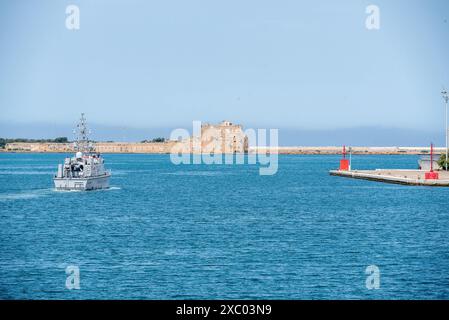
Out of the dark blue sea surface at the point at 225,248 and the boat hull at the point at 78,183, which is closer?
the dark blue sea surface at the point at 225,248

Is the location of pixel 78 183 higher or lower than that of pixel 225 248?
higher

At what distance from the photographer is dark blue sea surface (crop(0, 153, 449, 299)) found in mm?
29844

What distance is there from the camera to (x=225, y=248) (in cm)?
4028

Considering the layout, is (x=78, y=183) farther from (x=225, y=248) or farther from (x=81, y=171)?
(x=225, y=248)

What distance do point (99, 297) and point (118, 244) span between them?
13.2 m

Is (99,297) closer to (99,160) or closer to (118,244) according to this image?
(118,244)

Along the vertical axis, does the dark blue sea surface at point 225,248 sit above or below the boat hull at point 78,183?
below

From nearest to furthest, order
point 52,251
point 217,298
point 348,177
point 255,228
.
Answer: point 217,298 < point 52,251 < point 255,228 < point 348,177

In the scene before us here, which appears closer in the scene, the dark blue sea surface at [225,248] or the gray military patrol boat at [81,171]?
the dark blue sea surface at [225,248]

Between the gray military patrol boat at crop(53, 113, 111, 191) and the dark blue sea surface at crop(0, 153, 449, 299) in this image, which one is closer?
the dark blue sea surface at crop(0, 153, 449, 299)

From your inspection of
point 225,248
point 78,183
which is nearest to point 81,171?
point 78,183

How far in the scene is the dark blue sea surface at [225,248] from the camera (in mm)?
29844
